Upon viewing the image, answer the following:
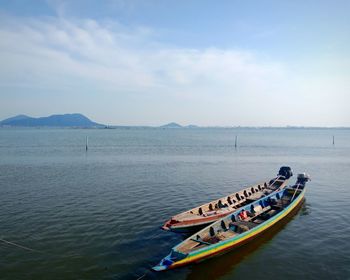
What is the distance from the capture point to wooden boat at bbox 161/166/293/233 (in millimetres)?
17469

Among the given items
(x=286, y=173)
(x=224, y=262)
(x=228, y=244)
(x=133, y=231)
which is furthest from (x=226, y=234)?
(x=286, y=173)

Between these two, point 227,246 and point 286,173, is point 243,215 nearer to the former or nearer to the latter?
point 227,246

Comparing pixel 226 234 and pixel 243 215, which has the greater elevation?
pixel 243 215

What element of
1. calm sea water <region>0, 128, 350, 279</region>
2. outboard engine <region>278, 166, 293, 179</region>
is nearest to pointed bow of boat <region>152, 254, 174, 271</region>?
calm sea water <region>0, 128, 350, 279</region>

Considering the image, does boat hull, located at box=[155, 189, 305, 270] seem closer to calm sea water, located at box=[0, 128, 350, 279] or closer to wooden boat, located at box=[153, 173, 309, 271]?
wooden boat, located at box=[153, 173, 309, 271]

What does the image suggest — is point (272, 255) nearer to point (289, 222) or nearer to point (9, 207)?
point (289, 222)

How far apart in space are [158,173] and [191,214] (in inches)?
841

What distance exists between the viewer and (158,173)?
132ft

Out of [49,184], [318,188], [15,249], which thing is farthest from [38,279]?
[318,188]

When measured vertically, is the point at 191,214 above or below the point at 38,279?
above

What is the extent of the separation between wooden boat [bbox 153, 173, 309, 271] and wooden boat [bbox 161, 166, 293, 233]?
110 cm

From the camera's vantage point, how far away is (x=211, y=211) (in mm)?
20609

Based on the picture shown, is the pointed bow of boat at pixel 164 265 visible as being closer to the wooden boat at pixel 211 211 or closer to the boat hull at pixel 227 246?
the boat hull at pixel 227 246

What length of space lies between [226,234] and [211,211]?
3.52 meters
